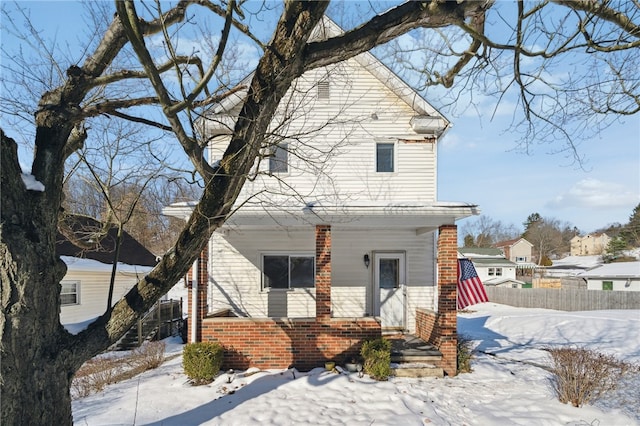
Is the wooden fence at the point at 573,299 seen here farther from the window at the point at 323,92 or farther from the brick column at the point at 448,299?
the window at the point at 323,92

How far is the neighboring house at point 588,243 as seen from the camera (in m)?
78.4

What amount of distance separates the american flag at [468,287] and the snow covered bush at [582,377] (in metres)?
3.08

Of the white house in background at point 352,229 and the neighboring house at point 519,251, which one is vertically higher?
the white house in background at point 352,229

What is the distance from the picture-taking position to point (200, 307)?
768cm

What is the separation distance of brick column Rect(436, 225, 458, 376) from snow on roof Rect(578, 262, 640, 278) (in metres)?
27.7

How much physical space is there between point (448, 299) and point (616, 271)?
96.0ft

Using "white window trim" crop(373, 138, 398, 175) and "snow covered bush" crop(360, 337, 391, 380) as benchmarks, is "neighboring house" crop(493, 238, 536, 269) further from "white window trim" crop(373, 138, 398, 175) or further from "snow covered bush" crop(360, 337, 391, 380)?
"snow covered bush" crop(360, 337, 391, 380)

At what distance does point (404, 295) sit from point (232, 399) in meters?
5.51

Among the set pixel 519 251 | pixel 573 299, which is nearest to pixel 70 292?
pixel 573 299

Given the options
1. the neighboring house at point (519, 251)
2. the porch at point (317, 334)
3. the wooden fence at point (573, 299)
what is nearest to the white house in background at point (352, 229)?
the porch at point (317, 334)

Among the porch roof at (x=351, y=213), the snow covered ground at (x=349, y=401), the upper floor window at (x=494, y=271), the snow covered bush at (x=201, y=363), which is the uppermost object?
the porch roof at (x=351, y=213)

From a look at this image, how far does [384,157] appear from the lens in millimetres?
9742

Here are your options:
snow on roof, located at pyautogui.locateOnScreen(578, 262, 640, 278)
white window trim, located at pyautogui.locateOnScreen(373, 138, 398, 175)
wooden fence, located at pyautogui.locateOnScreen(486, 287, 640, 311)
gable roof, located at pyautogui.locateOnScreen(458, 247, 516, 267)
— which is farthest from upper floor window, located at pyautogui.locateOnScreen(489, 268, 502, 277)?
white window trim, located at pyautogui.locateOnScreen(373, 138, 398, 175)

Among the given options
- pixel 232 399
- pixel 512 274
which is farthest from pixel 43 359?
pixel 512 274
